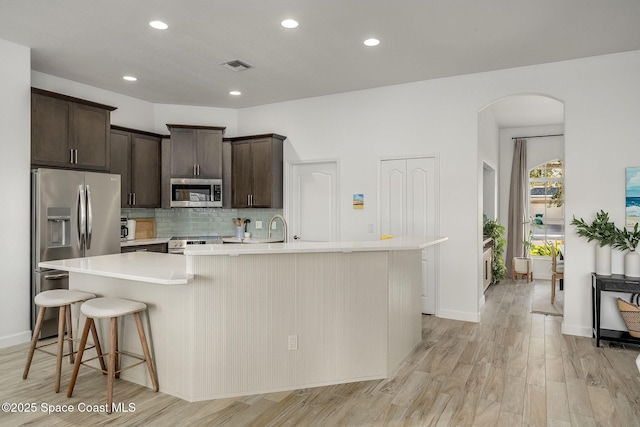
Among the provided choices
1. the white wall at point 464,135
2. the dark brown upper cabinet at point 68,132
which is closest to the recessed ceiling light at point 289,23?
the white wall at point 464,135

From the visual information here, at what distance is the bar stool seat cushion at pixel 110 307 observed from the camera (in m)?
2.79

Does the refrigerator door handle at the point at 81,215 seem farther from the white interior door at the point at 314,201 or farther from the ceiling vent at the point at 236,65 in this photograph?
the white interior door at the point at 314,201

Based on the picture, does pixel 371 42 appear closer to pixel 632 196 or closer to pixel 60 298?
pixel 632 196

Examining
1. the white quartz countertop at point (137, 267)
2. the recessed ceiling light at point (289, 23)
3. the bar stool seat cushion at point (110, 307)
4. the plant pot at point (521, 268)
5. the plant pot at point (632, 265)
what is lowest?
the plant pot at point (521, 268)

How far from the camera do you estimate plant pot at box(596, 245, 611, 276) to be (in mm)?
4211

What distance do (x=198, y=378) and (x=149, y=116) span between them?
4674mm

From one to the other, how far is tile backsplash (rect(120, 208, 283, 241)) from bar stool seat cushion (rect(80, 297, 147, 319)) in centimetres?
351

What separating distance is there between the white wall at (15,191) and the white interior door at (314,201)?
10.9ft

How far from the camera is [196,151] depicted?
6.16 metres

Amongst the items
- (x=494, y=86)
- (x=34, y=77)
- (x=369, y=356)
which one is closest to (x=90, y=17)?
(x=34, y=77)

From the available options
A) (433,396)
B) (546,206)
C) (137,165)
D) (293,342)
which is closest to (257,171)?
(137,165)

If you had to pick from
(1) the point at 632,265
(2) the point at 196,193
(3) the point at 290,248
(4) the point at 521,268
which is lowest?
(4) the point at 521,268

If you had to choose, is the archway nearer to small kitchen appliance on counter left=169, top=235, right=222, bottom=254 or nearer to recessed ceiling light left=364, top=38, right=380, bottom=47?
recessed ceiling light left=364, top=38, right=380, bottom=47

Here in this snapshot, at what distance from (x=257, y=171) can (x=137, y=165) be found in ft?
→ 5.49
